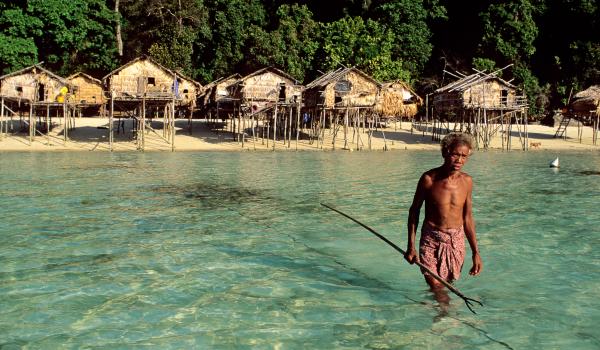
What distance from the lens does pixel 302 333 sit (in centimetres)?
574

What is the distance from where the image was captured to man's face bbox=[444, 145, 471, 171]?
537cm

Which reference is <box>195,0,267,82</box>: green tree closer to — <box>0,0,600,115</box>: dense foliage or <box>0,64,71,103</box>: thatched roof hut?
<box>0,0,600,115</box>: dense foliage

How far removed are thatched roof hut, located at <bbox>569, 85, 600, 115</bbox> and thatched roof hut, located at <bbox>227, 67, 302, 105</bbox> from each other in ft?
53.8

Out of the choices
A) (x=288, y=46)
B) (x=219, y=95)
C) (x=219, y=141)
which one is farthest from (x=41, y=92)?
(x=288, y=46)

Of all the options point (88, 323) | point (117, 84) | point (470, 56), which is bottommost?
point (88, 323)

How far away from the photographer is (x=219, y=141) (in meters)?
34.1

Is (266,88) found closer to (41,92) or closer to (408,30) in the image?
(41,92)

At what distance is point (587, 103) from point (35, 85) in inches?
1220

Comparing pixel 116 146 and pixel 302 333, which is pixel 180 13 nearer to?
pixel 116 146

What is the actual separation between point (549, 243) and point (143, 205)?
7860mm

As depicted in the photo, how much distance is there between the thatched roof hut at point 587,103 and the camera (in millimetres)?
35062

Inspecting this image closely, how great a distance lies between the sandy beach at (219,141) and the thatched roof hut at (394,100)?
149 centimetres

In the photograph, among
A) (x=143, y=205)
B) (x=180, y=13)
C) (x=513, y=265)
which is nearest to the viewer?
(x=513, y=265)

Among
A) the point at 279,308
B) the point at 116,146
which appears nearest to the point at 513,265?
the point at 279,308
